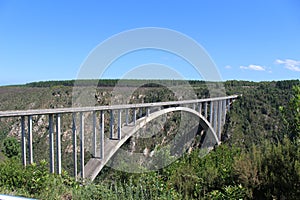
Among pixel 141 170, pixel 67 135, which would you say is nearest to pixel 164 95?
pixel 67 135

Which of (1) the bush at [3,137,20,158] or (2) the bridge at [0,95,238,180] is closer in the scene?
(2) the bridge at [0,95,238,180]

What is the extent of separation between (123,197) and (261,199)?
5.11 feet

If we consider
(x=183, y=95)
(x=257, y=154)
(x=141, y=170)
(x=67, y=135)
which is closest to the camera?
(x=257, y=154)

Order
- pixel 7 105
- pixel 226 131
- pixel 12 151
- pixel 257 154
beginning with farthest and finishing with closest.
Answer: pixel 7 105
pixel 226 131
pixel 12 151
pixel 257 154

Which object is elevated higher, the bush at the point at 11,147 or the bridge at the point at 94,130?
the bridge at the point at 94,130

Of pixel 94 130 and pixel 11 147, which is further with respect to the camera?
pixel 11 147

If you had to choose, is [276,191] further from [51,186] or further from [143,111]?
[143,111]

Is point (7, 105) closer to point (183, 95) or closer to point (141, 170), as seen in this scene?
point (183, 95)

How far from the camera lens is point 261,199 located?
10.6 feet

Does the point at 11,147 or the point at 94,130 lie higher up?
the point at 94,130

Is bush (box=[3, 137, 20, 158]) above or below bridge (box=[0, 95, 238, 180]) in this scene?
below

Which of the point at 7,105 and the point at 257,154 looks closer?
the point at 257,154

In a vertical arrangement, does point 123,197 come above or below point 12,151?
above

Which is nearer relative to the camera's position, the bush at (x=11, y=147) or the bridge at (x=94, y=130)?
the bridge at (x=94, y=130)
